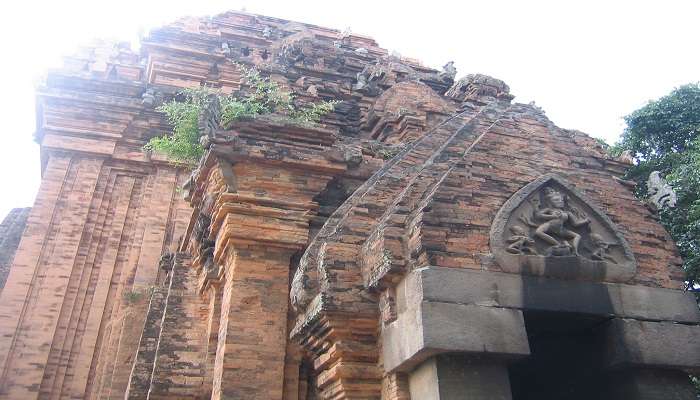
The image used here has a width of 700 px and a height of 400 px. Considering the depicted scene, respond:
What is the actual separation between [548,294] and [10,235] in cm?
1260

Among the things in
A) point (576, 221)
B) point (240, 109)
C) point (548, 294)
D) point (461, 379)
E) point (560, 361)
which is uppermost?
point (240, 109)

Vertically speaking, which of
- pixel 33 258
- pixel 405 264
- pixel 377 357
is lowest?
pixel 377 357

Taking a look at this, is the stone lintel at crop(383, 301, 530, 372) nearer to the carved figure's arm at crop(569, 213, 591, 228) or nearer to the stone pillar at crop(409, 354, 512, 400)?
the stone pillar at crop(409, 354, 512, 400)

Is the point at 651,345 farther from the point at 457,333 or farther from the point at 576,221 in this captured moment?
the point at 457,333

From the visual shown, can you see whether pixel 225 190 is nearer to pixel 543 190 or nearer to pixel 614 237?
pixel 543 190

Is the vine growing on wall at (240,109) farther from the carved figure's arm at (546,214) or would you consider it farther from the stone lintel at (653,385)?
the stone lintel at (653,385)

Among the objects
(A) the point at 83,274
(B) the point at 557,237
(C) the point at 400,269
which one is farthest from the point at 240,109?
(A) the point at 83,274

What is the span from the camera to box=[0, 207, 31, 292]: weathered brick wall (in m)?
13.0

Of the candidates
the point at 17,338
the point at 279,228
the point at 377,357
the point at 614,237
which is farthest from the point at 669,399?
the point at 17,338

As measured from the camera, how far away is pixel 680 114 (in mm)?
16734

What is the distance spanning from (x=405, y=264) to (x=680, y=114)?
14.8 meters

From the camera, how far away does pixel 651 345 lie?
16.2 ft

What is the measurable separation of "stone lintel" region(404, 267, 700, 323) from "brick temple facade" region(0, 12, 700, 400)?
0.01m

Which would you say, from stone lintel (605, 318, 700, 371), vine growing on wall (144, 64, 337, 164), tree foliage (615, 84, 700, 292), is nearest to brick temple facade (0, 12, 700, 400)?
stone lintel (605, 318, 700, 371)
